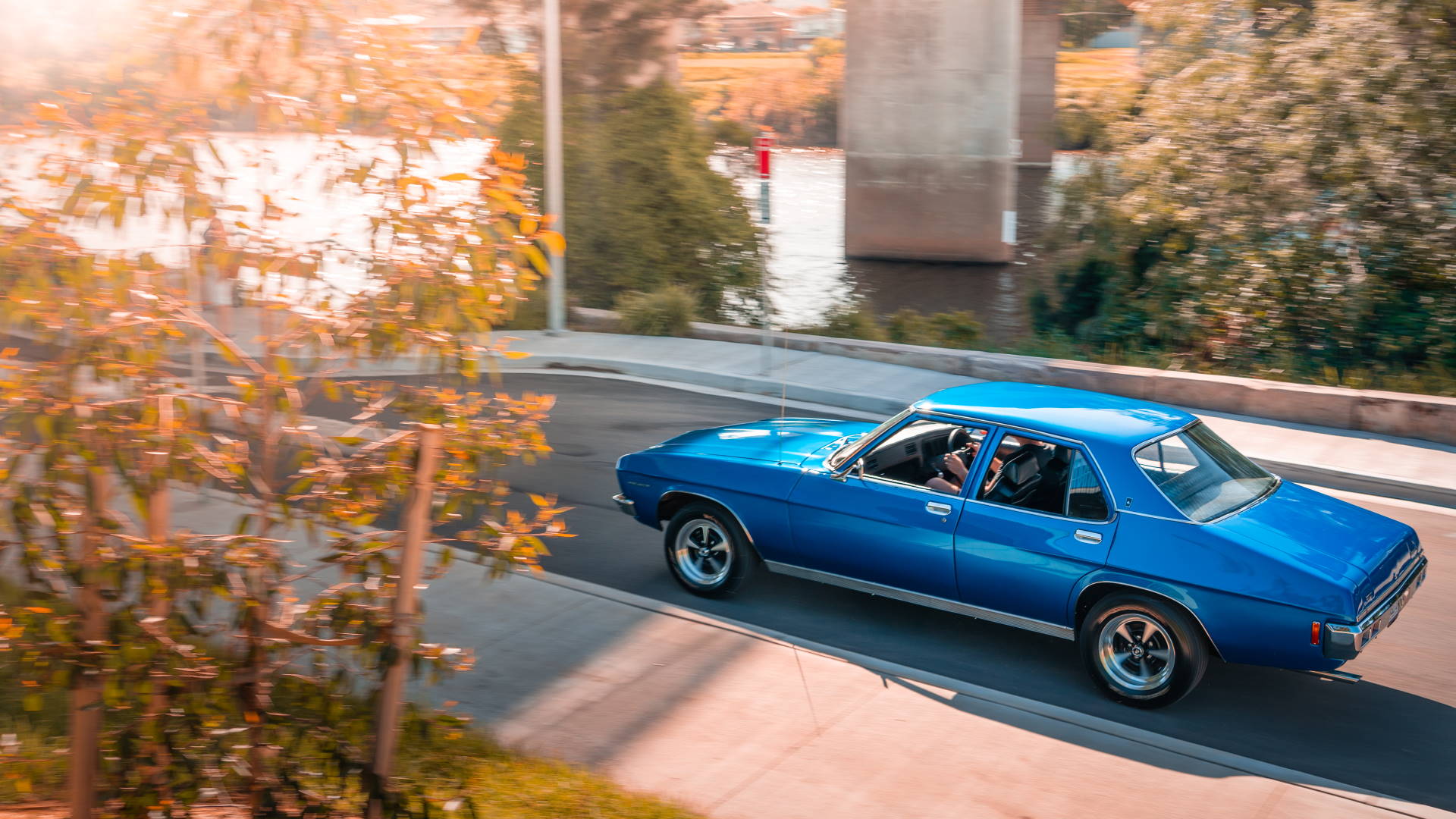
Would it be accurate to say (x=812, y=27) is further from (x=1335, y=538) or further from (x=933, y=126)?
(x=1335, y=538)

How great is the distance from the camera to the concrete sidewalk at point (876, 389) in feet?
34.7

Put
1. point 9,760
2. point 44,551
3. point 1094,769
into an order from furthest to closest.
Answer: point 1094,769 → point 9,760 → point 44,551

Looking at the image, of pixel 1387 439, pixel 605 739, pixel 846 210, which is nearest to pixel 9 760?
pixel 605 739

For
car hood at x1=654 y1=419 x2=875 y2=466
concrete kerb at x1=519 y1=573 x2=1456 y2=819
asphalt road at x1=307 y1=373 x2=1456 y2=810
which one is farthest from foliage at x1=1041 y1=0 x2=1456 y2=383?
concrete kerb at x1=519 y1=573 x2=1456 y2=819

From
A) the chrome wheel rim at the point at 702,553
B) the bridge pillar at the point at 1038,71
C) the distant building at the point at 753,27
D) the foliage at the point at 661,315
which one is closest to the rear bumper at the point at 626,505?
the chrome wheel rim at the point at 702,553

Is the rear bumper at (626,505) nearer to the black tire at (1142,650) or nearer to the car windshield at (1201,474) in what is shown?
the black tire at (1142,650)

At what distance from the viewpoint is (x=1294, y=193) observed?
14.7 metres

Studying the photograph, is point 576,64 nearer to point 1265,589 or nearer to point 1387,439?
point 1387,439

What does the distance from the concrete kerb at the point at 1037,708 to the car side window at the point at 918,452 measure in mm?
1059

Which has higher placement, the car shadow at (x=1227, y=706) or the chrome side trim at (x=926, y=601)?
the chrome side trim at (x=926, y=601)

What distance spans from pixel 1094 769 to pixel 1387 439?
762 cm

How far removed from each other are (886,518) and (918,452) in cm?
49

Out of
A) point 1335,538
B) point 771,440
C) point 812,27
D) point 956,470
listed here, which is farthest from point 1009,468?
point 812,27

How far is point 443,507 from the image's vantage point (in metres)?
3.74
